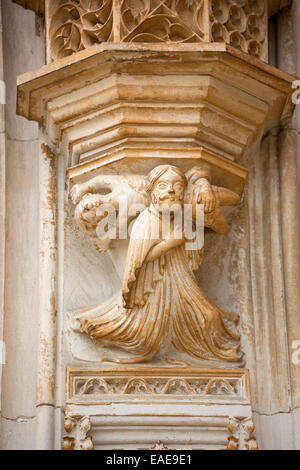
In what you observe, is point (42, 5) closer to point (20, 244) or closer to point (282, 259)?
point (20, 244)

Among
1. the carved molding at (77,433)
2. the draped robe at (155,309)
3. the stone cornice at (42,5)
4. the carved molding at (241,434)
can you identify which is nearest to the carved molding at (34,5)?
the stone cornice at (42,5)

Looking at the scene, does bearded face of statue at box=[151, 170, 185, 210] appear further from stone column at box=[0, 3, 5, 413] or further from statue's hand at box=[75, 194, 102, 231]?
stone column at box=[0, 3, 5, 413]

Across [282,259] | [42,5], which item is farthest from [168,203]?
[42,5]

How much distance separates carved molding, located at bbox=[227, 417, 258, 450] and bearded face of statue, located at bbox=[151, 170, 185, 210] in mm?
523

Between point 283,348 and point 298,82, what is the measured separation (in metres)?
0.64

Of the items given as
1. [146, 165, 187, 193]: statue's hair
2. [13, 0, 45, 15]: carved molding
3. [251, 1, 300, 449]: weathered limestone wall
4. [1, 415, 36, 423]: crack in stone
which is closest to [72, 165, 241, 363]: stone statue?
[146, 165, 187, 193]: statue's hair

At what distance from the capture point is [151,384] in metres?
3.36

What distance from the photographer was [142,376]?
132 inches

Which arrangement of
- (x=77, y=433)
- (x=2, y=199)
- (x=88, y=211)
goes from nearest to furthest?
(x=77, y=433) < (x=88, y=211) < (x=2, y=199)

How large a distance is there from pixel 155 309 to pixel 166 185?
11.5 inches

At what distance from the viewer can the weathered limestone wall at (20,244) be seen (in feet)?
11.0

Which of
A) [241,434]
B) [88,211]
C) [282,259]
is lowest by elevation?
[241,434]

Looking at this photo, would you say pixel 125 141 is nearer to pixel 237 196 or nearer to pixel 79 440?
pixel 237 196

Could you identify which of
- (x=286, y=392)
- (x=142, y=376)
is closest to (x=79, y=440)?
(x=142, y=376)
